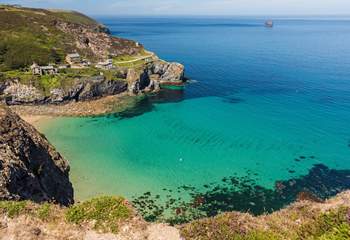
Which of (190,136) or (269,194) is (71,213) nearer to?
(269,194)

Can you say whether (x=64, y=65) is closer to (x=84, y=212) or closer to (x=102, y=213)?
(x=84, y=212)

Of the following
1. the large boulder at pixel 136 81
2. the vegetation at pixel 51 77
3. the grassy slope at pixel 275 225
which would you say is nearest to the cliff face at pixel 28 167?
the grassy slope at pixel 275 225

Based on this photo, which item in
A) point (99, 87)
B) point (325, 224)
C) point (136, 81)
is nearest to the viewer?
point (325, 224)

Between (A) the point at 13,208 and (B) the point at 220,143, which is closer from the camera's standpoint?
(A) the point at 13,208

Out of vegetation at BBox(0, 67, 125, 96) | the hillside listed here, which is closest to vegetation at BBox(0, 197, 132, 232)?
vegetation at BBox(0, 67, 125, 96)

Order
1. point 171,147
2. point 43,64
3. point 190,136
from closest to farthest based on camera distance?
point 171,147, point 190,136, point 43,64

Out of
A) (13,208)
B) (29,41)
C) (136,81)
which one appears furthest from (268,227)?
(29,41)

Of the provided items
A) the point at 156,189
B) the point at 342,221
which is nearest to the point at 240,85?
the point at 156,189

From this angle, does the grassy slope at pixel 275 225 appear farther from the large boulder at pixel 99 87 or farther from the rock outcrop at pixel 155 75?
the rock outcrop at pixel 155 75
